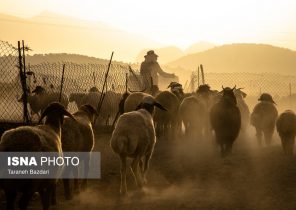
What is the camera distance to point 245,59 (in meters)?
136

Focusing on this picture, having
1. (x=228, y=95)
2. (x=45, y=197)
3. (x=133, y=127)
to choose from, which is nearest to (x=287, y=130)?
(x=228, y=95)

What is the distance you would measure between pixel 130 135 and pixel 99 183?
160 centimetres

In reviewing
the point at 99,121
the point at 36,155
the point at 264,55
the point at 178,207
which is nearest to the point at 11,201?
the point at 36,155

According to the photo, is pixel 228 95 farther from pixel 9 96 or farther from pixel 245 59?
pixel 245 59

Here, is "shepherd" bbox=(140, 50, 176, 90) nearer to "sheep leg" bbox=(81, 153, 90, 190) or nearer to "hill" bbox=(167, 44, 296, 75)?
"sheep leg" bbox=(81, 153, 90, 190)

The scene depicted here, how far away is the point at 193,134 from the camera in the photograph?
579 inches

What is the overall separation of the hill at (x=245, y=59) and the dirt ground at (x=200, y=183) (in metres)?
111

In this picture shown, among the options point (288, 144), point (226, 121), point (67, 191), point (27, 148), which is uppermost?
point (27, 148)

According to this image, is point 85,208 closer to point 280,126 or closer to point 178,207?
point 178,207

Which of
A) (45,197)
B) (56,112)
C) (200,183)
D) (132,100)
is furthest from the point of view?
(132,100)

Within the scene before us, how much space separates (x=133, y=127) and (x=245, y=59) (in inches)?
5207

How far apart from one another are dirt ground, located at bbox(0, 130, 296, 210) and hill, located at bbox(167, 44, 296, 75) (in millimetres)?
111146

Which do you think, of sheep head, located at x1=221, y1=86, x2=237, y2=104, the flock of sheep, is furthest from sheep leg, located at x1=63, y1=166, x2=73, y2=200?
sheep head, located at x1=221, y1=86, x2=237, y2=104

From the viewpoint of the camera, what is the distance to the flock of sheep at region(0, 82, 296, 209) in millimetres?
6203
